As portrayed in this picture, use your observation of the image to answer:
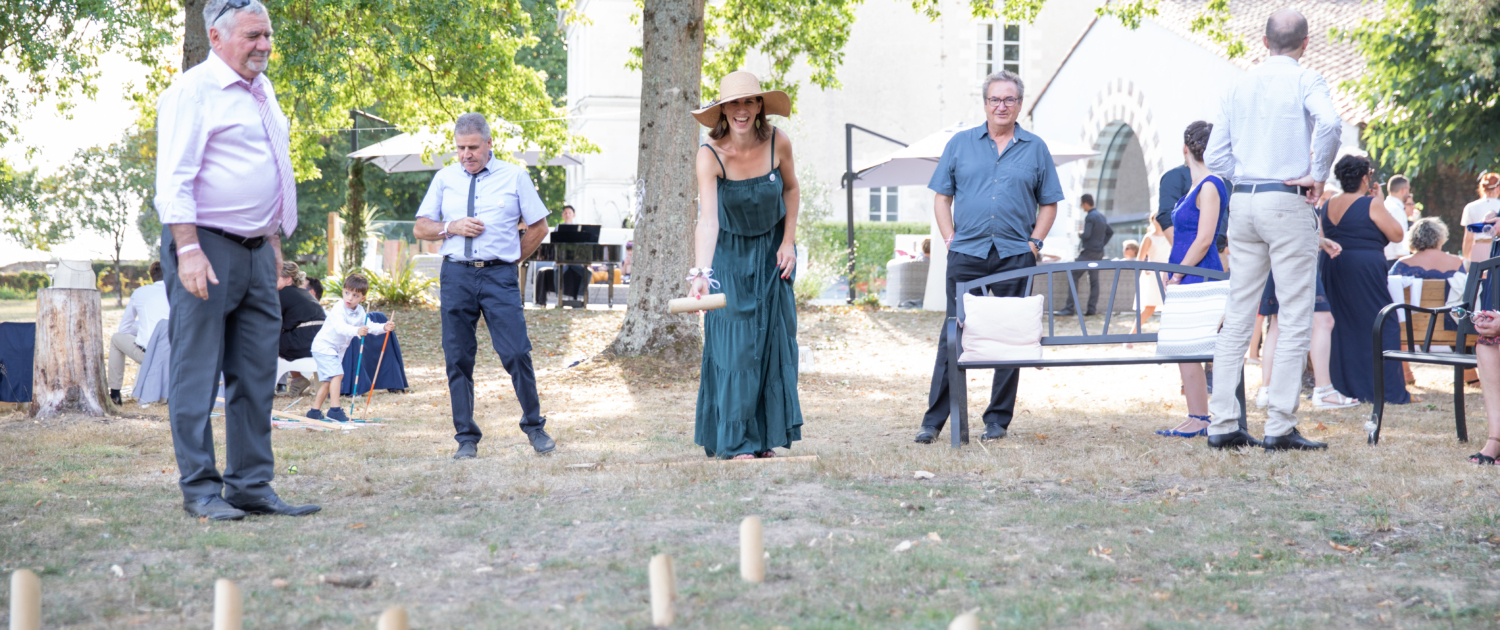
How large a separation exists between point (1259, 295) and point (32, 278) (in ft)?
121

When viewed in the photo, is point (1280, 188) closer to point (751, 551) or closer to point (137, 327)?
point (751, 551)

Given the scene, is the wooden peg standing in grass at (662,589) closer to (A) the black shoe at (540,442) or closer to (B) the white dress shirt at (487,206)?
(A) the black shoe at (540,442)

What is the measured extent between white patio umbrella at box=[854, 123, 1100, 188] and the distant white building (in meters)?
12.9

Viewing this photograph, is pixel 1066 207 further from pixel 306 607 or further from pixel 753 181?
pixel 306 607

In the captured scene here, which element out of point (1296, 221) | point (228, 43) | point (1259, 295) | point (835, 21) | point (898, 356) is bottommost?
point (898, 356)

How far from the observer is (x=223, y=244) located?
3.96m

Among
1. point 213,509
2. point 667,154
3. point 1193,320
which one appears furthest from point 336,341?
point 1193,320

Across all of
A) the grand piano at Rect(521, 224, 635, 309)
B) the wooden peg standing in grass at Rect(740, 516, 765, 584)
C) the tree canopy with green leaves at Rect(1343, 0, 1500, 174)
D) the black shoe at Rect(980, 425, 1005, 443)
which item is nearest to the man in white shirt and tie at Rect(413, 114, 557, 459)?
the black shoe at Rect(980, 425, 1005, 443)

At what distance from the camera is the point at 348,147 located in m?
33.0

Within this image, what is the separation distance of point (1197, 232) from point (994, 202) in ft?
3.85

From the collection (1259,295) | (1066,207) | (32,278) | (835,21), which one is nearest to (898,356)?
(835,21)

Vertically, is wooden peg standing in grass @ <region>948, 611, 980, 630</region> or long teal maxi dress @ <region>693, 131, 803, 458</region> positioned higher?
long teal maxi dress @ <region>693, 131, 803, 458</region>

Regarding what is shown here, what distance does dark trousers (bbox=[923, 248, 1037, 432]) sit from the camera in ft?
19.0

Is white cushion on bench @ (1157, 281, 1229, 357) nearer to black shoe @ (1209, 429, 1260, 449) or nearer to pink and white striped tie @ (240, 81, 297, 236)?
black shoe @ (1209, 429, 1260, 449)
